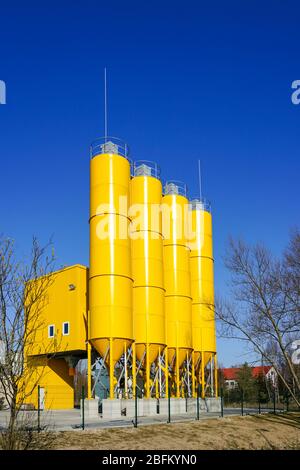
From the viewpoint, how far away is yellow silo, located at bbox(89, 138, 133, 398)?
32750mm

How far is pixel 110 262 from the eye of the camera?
33.3m

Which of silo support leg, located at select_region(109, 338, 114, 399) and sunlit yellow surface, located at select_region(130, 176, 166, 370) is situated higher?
sunlit yellow surface, located at select_region(130, 176, 166, 370)

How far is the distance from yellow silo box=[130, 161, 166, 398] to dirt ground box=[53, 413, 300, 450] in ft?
23.0

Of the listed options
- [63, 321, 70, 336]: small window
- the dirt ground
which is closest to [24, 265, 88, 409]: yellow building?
[63, 321, 70, 336]: small window

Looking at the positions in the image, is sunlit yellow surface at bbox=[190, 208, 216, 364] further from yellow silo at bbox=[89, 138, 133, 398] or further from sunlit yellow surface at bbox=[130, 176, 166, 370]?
yellow silo at bbox=[89, 138, 133, 398]

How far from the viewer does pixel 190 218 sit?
44.1m

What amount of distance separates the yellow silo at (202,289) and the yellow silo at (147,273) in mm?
6972

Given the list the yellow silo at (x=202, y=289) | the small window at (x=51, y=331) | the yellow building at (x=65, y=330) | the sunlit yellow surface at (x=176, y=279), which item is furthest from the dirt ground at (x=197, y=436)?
the small window at (x=51, y=331)

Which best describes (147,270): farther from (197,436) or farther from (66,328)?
(197,436)

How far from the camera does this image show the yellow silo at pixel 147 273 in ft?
118

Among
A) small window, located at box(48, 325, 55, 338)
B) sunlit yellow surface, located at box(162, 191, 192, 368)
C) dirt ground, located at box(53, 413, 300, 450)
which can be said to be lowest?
dirt ground, located at box(53, 413, 300, 450)

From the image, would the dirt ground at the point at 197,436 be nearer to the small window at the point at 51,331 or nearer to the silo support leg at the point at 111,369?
the silo support leg at the point at 111,369

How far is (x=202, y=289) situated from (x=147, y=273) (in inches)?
344

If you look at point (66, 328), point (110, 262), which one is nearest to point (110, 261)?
point (110, 262)
